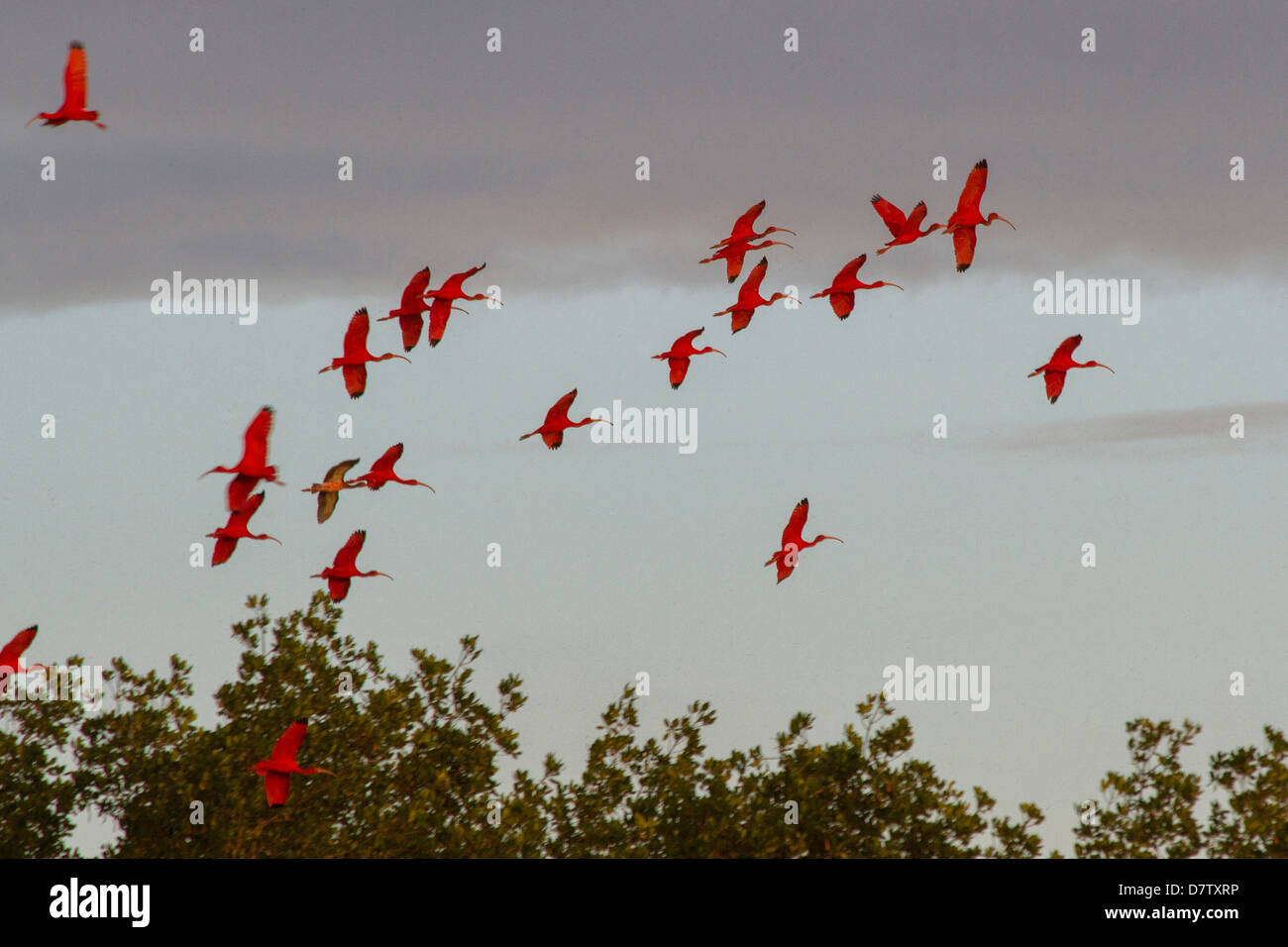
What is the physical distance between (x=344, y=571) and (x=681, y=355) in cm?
630

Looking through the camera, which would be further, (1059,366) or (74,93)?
(1059,366)

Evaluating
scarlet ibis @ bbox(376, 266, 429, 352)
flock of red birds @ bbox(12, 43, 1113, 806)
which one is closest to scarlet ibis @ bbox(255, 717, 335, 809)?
flock of red birds @ bbox(12, 43, 1113, 806)

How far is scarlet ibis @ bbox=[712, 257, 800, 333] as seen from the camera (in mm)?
32000

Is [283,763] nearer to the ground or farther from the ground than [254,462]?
nearer to the ground

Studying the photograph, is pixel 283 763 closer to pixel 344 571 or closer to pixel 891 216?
pixel 344 571

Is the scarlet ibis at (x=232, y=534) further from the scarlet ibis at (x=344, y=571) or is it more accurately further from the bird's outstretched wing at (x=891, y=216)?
the bird's outstretched wing at (x=891, y=216)

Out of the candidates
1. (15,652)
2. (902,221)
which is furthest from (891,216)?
(15,652)

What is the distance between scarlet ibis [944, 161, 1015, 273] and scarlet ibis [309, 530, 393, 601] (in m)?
9.55

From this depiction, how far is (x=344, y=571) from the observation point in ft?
99.3

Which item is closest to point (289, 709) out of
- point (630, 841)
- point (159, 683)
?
point (159, 683)
